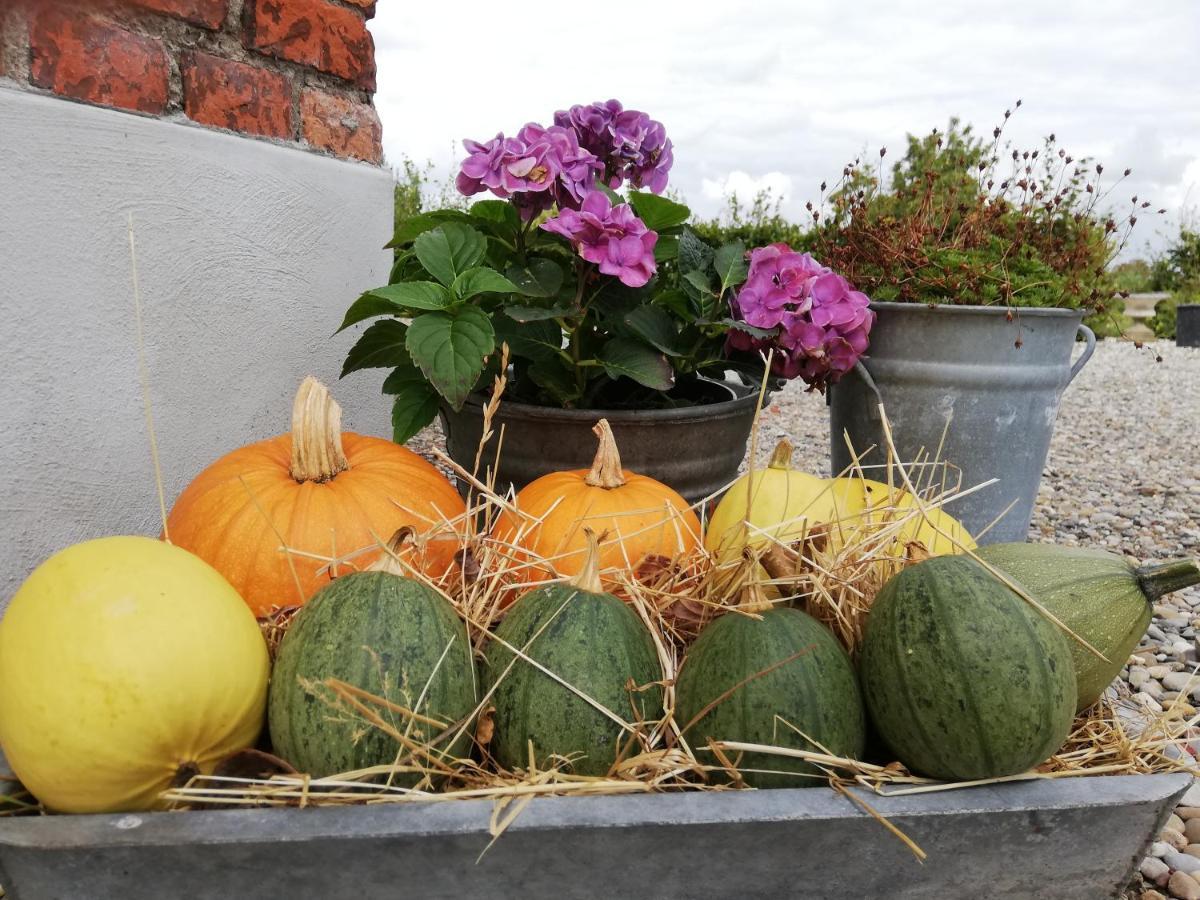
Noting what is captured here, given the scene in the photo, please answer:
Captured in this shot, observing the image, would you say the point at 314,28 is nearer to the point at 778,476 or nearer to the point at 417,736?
the point at 778,476

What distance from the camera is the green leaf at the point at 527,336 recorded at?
2115 mm

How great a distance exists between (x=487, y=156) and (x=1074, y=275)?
1784 millimetres

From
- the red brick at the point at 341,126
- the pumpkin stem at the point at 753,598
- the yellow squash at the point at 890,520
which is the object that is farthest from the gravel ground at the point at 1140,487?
the red brick at the point at 341,126

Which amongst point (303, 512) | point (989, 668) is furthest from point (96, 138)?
point (989, 668)

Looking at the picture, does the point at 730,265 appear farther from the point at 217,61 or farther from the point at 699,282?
the point at 217,61

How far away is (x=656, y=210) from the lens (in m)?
2.24

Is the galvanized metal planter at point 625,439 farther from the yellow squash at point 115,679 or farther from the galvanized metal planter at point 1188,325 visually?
the galvanized metal planter at point 1188,325

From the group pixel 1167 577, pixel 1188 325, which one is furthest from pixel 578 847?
pixel 1188 325

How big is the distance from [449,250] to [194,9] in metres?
0.83

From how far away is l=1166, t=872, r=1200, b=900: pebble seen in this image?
5.15 ft

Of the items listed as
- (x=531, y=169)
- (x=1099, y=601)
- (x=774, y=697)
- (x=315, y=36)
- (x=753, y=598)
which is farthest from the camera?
(x=315, y=36)

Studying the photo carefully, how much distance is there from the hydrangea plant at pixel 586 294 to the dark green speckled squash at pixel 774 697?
2.53 feet

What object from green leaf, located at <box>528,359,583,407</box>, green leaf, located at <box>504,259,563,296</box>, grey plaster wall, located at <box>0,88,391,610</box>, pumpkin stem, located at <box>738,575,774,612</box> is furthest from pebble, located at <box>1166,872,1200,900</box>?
grey plaster wall, located at <box>0,88,391,610</box>

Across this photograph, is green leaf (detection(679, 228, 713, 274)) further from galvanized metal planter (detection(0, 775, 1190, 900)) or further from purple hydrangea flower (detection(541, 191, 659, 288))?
galvanized metal planter (detection(0, 775, 1190, 900))
